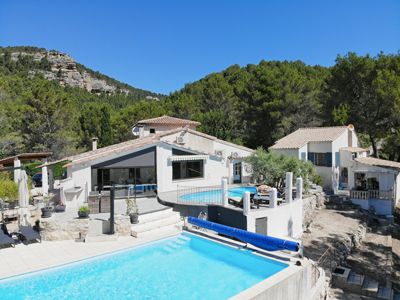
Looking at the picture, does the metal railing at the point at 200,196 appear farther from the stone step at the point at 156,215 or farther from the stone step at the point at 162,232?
the stone step at the point at 162,232

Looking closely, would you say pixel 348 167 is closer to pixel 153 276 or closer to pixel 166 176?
pixel 166 176

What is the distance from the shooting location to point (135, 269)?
569 inches

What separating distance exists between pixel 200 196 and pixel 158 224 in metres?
6.12

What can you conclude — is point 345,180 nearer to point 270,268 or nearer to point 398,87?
point 398,87

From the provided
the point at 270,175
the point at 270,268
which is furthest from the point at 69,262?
the point at 270,175

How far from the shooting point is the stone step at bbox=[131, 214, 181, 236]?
1873 cm

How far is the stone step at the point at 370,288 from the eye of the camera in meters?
17.7

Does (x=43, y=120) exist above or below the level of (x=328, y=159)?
above

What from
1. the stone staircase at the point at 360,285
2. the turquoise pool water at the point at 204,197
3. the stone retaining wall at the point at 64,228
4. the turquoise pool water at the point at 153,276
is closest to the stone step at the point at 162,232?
the turquoise pool water at the point at 153,276

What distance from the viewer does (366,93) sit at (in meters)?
46.0

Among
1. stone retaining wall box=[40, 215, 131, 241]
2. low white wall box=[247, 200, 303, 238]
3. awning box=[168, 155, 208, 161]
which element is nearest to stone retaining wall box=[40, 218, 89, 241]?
stone retaining wall box=[40, 215, 131, 241]

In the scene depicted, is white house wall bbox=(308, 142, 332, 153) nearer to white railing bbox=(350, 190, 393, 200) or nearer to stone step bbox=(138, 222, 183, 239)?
white railing bbox=(350, 190, 393, 200)

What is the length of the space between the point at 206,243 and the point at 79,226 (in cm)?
753

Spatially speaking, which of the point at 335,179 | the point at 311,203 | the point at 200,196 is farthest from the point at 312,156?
the point at 200,196
